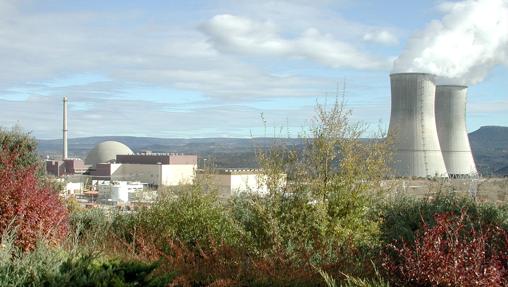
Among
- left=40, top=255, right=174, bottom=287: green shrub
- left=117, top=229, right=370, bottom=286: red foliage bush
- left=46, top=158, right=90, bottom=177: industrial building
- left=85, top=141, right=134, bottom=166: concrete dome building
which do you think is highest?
left=85, top=141, right=134, bottom=166: concrete dome building

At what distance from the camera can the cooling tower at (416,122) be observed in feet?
103

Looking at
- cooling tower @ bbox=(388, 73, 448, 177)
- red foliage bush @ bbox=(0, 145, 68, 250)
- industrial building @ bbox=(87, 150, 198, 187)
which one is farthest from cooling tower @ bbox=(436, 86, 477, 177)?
red foliage bush @ bbox=(0, 145, 68, 250)

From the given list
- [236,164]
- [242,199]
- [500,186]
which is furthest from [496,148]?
[242,199]

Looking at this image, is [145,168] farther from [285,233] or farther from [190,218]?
[285,233]

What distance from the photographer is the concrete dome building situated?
66.3 metres

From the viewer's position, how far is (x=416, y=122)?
3172 centimetres

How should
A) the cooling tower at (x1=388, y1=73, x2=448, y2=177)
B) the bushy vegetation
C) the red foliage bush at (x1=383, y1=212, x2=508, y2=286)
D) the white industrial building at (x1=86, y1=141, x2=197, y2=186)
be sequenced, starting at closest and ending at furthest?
the red foliage bush at (x1=383, y1=212, x2=508, y2=286)
the bushy vegetation
the cooling tower at (x1=388, y1=73, x2=448, y2=177)
the white industrial building at (x1=86, y1=141, x2=197, y2=186)

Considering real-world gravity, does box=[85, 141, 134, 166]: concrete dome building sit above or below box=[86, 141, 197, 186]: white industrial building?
above

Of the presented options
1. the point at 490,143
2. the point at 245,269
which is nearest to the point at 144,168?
the point at 245,269

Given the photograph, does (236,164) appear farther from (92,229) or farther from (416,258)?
(416,258)

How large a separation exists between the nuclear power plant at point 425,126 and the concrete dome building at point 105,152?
38432 mm

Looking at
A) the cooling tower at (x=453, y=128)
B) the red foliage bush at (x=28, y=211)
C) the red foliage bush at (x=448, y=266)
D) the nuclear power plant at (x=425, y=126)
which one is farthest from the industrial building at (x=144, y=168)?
the red foliage bush at (x=448, y=266)

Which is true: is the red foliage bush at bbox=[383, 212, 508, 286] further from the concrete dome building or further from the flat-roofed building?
the concrete dome building

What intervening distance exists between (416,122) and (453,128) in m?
4.20
